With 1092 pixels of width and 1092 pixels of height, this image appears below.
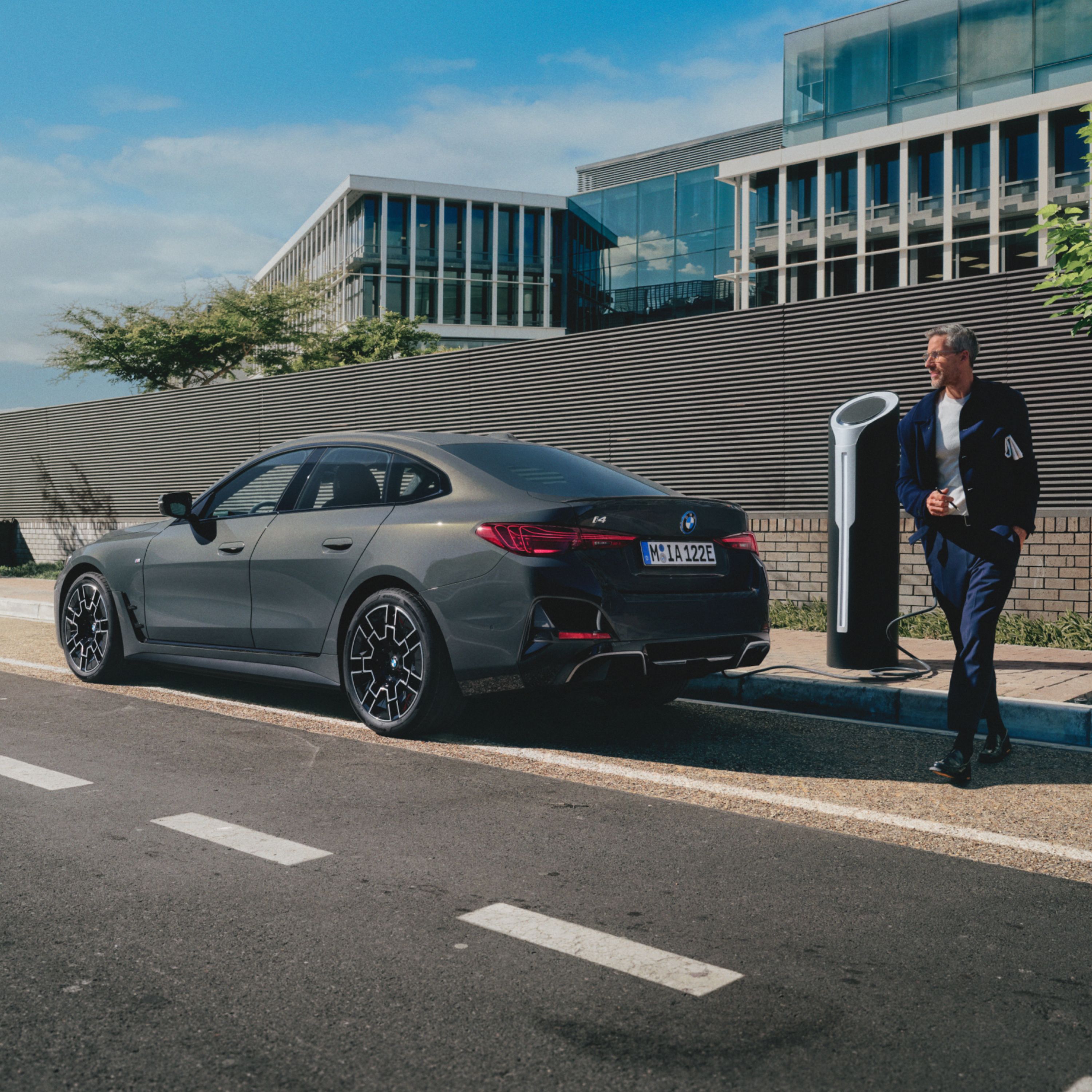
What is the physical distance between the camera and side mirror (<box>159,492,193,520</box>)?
23.6 feet

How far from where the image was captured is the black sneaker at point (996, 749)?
5.41 metres

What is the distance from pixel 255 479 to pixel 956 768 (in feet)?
14.5

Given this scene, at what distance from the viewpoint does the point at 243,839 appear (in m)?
4.07

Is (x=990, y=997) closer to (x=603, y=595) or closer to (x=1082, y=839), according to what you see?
(x=1082, y=839)

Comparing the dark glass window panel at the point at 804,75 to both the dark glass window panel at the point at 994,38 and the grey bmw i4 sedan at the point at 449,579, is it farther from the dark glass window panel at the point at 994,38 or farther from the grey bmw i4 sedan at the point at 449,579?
the grey bmw i4 sedan at the point at 449,579

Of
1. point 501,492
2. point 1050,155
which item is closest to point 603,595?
point 501,492

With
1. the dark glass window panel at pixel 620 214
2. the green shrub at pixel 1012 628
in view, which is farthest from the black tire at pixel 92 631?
the dark glass window panel at pixel 620 214

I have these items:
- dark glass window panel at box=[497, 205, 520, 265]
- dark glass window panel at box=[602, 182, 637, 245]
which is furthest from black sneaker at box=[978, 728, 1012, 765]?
dark glass window panel at box=[497, 205, 520, 265]

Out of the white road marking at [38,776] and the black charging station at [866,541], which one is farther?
the black charging station at [866,541]

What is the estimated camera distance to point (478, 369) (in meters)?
15.0

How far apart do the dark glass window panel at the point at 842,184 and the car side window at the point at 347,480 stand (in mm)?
34959

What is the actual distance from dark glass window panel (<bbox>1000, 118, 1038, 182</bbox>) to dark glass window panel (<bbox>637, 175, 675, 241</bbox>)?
1446cm

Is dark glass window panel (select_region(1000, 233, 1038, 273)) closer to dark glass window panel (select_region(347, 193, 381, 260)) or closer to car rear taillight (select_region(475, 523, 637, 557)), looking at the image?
dark glass window panel (select_region(347, 193, 381, 260))

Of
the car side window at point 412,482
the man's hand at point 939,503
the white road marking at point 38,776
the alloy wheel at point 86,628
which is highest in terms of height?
the car side window at point 412,482
